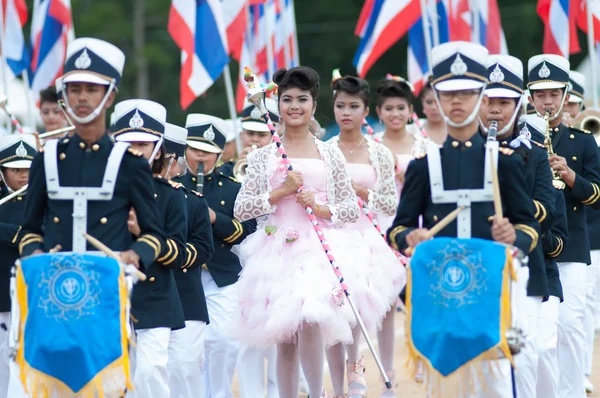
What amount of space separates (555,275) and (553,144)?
4.98 ft

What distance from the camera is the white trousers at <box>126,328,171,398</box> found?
823 centimetres

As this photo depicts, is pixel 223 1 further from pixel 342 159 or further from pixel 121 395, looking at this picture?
pixel 121 395

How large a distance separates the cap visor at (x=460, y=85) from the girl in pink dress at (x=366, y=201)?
2996mm

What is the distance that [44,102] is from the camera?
1509cm

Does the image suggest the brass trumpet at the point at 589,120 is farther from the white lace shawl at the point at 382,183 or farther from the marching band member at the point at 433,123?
the white lace shawl at the point at 382,183

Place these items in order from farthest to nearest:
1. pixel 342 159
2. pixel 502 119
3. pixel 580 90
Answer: pixel 580 90 → pixel 342 159 → pixel 502 119

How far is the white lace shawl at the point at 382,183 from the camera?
1156 centimetres

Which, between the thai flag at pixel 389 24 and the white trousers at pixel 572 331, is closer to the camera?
the white trousers at pixel 572 331

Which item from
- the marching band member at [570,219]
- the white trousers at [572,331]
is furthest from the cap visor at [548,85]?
the white trousers at [572,331]

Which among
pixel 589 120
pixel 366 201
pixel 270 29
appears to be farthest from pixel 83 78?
pixel 270 29

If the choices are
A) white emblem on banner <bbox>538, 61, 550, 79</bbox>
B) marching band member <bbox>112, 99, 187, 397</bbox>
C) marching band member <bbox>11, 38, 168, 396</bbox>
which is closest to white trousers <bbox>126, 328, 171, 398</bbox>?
marching band member <bbox>112, 99, 187, 397</bbox>

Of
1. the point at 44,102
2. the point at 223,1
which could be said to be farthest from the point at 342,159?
the point at 223,1

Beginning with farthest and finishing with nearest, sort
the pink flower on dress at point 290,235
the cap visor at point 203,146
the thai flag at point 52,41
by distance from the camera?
the thai flag at point 52,41
the cap visor at point 203,146
the pink flower on dress at point 290,235

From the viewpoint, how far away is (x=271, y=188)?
9977 mm
